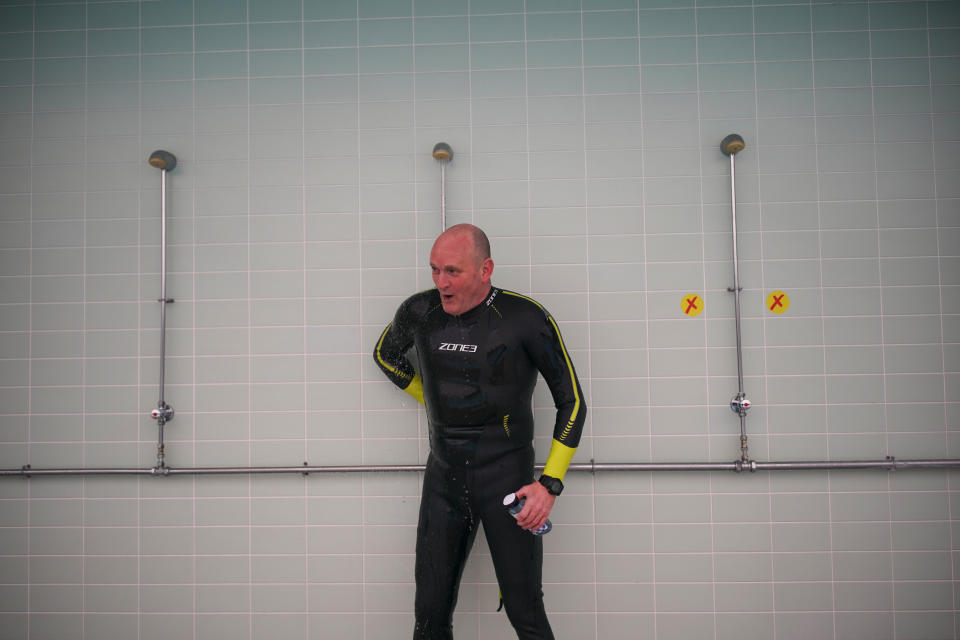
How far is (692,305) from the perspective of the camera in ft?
6.98

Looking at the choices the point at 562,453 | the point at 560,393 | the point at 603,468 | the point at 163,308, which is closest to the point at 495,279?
the point at 560,393

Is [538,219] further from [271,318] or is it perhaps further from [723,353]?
[271,318]

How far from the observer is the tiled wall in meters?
Answer: 2.11

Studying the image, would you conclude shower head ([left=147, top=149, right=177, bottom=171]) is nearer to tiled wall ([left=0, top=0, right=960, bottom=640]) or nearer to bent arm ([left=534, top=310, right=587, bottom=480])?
tiled wall ([left=0, top=0, right=960, bottom=640])

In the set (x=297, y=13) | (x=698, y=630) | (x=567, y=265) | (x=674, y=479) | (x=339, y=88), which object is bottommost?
(x=698, y=630)

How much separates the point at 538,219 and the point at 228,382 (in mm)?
1610

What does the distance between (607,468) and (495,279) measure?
3.18 feet

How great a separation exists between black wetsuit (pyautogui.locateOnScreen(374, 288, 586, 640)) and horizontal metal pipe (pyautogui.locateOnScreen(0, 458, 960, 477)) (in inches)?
17.2

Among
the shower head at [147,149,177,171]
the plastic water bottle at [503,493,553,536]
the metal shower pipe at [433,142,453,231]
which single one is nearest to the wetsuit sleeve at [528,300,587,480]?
the plastic water bottle at [503,493,553,536]

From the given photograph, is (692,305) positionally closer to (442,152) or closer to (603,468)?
(603,468)

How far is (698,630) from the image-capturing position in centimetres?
210

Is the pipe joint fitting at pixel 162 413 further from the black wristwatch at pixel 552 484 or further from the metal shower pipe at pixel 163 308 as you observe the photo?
the black wristwatch at pixel 552 484

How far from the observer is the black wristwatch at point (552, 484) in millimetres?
1579

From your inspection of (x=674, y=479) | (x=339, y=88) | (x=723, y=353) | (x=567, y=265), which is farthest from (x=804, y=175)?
(x=339, y=88)
